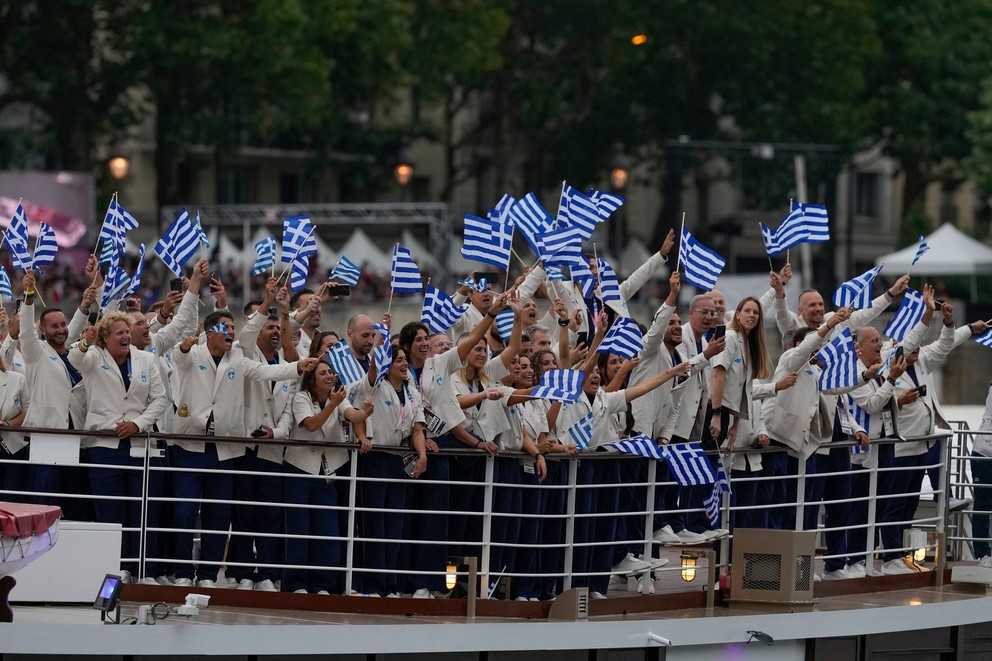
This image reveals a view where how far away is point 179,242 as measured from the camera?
15.3m

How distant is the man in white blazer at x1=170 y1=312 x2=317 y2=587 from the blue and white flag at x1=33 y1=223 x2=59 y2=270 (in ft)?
6.79

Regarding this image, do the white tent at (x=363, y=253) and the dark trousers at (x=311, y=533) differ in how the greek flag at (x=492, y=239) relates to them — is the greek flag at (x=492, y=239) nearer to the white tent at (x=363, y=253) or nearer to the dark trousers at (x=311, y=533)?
the dark trousers at (x=311, y=533)

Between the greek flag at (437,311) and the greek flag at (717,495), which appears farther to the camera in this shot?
the greek flag at (437,311)

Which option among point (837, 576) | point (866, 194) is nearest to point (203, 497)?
point (837, 576)

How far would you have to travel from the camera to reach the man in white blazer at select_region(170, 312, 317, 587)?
43.9 feet

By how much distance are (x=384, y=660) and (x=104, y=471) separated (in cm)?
231

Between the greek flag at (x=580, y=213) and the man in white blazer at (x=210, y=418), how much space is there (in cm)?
272

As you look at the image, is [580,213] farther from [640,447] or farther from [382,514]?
[382,514]

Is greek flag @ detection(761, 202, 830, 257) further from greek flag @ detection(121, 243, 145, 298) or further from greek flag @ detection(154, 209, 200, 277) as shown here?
greek flag @ detection(121, 243, 145, 298)

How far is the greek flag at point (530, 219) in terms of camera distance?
15.3m

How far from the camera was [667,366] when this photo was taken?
49.1 feet

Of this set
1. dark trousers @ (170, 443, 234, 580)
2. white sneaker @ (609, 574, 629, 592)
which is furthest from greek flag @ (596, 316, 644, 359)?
dark trousers @ (170, 443, 234, 580)

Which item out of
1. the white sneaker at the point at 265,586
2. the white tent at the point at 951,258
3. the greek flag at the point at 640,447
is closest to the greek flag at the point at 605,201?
the greek flag at the point at 640,447

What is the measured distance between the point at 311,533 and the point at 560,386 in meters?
1.86
